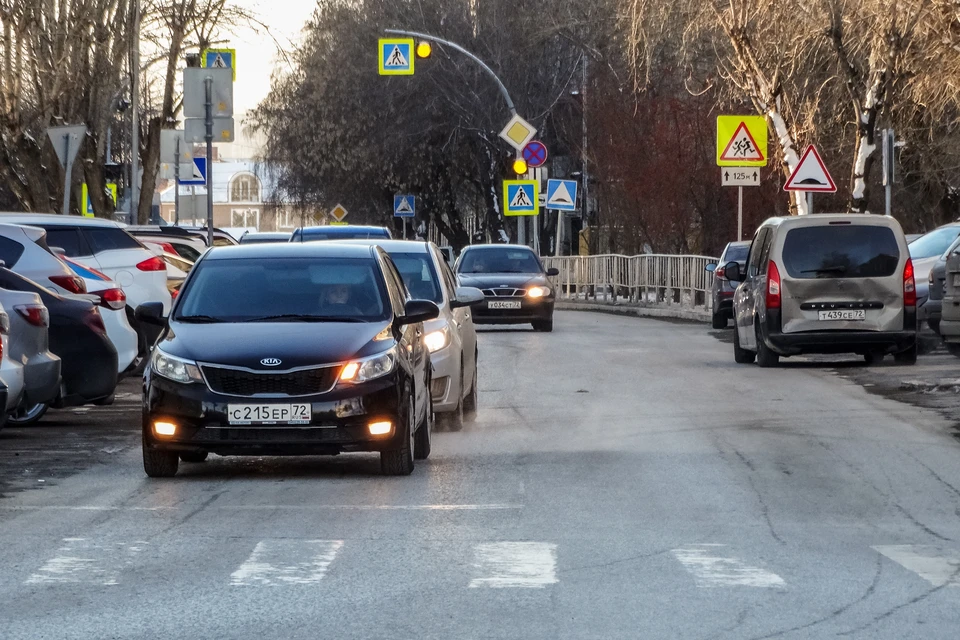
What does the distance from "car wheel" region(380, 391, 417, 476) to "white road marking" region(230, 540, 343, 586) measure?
2523mm

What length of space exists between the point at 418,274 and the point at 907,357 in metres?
7.92

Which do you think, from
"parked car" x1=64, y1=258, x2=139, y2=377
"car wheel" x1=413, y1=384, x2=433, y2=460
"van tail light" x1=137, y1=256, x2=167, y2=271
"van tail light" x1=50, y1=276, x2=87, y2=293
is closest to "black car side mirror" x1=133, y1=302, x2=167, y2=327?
"car wheel" x1=413, y1=384, x2=433, y2=460

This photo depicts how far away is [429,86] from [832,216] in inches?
1449

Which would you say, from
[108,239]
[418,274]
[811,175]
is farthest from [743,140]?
[418,274]

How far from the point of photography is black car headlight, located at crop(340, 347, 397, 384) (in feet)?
36.0

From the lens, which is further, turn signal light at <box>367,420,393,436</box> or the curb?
the curb

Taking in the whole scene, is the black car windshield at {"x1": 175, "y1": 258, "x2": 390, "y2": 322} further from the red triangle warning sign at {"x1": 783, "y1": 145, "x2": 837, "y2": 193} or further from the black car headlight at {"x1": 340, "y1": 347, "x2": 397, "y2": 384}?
the red triangle warning sign at {"x1": 783, "y1": 145, "x2": 837, "y2": 193}

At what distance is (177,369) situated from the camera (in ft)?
36.0

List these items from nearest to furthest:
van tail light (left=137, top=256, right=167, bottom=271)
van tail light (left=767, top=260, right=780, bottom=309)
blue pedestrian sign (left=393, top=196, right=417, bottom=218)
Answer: van tail light (left=137, top=256, right=167, bottom=271)
van tail light (left=767, top=260, right=780, bottom=309)
blue pedestrian sign (left=393, top=196, right=417, bottom=218)

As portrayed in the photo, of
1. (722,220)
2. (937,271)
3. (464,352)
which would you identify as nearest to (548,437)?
(464,352)

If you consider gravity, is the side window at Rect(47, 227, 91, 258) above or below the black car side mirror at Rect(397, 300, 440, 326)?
above

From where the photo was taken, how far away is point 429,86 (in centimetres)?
5622

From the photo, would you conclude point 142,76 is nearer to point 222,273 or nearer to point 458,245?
point 458,245

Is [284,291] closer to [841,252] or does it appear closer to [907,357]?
[841,252]
